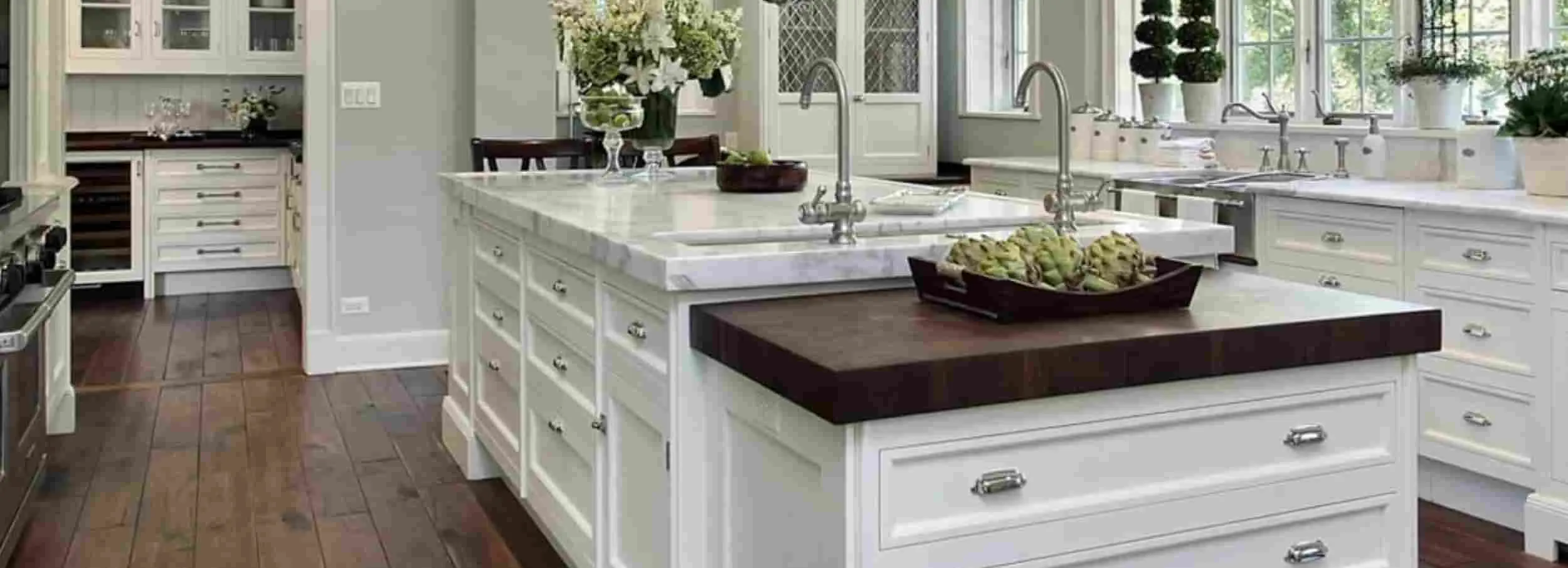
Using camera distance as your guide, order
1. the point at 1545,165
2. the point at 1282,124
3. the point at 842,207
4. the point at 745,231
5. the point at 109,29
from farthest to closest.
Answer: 1. the point at 109,29
2. the point at 1282,124
3. the point at 1545,165
4. the point at 745,231
5. the point at 842,207

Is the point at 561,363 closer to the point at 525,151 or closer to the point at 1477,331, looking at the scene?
the point at 525,151

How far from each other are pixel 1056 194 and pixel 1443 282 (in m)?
1.48

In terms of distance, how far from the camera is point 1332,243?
12.6 feet

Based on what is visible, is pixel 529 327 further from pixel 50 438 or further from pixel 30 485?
pixel 50 438

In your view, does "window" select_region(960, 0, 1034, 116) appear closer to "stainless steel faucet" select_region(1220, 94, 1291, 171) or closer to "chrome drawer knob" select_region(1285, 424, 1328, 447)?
"stainless steel faucet" select_region(1220, 94, 1291, 171)

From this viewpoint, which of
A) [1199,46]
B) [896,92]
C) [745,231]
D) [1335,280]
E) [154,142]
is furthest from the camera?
[896,92]

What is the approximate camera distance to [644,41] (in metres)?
3.67

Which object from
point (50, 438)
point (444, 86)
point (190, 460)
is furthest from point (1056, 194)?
point (444, 86)

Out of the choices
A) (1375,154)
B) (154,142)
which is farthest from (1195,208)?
(154,142)

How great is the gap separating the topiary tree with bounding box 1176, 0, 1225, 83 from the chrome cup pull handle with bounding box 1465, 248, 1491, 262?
7.65ft

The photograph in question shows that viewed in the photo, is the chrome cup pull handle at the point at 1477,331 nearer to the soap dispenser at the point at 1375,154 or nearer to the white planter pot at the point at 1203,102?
the soap dispenser at the point at 1375,154

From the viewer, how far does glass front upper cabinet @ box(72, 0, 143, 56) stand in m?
7.64

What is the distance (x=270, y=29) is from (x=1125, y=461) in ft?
23.9

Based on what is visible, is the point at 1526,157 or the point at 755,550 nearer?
the point at 755,550
